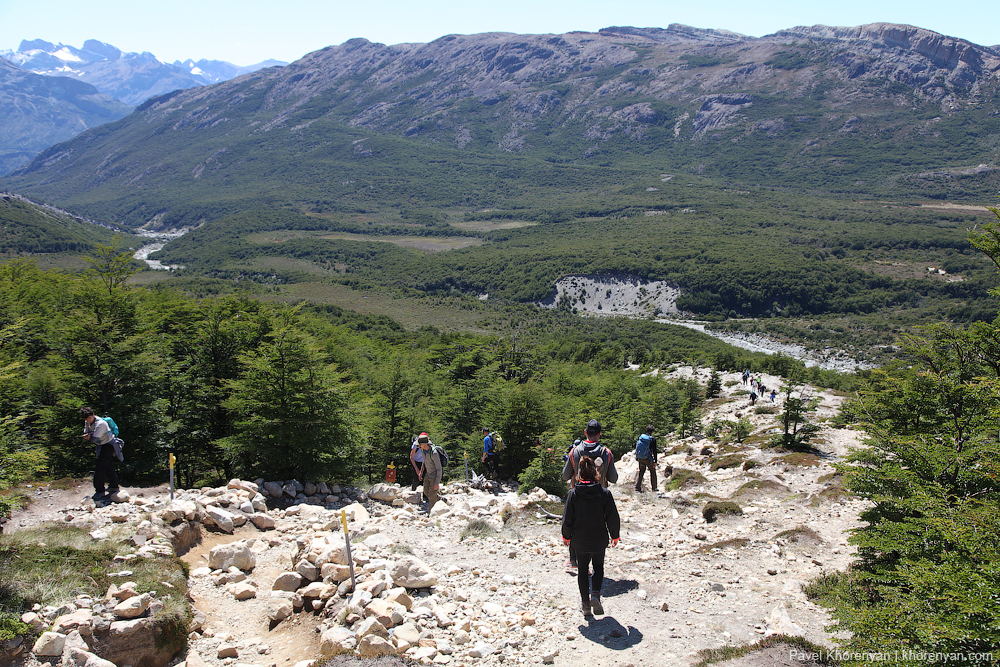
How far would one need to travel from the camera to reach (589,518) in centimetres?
708

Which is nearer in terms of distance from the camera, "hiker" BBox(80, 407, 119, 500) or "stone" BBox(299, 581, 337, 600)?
"stone" BBox(299, 581, 337, 600)

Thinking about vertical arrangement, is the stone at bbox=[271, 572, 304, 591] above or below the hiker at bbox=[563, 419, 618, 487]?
below

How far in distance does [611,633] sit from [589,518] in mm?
1414

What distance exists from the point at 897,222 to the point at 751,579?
198 meters

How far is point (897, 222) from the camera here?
6491 inches

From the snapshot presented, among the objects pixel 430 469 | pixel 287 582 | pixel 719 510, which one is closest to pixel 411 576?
pixel 287 582

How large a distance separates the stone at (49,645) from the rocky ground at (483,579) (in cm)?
132

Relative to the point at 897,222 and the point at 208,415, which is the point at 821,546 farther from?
the point at 897,222

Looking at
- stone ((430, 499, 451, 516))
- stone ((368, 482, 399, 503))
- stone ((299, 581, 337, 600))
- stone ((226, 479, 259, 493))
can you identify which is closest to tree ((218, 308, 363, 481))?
stone ((368, 482, 399, 503))

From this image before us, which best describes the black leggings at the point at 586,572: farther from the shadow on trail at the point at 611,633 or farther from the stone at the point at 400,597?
the stone at the point at 400,597

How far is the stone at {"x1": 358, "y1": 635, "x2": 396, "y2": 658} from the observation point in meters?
6.27

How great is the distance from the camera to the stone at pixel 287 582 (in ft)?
26.7

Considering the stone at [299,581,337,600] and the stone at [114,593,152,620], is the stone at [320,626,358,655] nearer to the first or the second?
the stone at [299,581,337,600]

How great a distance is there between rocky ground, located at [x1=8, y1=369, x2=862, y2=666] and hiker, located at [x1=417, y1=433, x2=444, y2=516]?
0.48 meters
